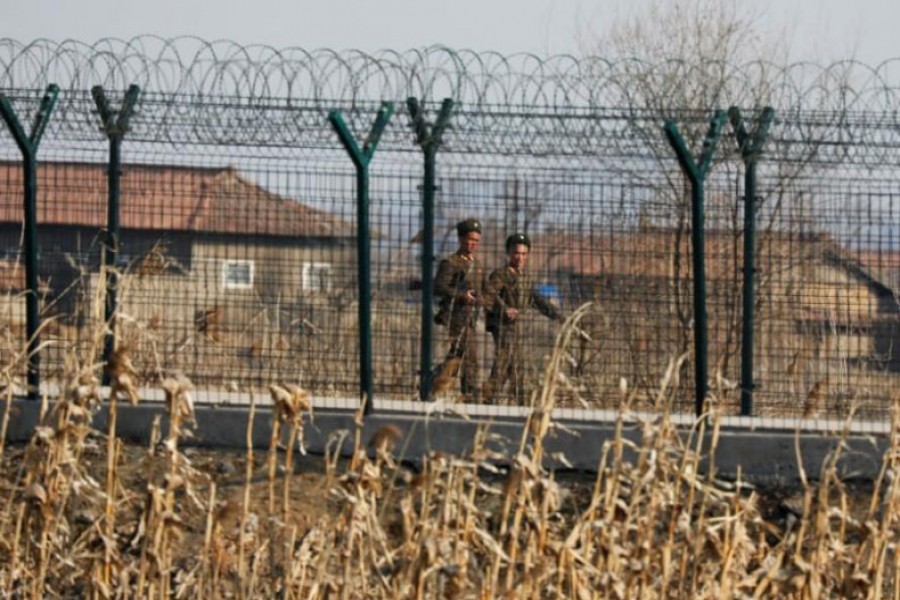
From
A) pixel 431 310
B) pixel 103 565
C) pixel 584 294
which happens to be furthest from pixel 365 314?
pixel 103 565

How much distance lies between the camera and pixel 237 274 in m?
10.6

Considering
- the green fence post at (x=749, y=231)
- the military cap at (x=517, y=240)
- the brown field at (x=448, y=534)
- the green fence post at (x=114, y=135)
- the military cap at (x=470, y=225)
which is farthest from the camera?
the military cap at (x=470, y=225)

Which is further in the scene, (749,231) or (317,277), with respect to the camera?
(317,277)

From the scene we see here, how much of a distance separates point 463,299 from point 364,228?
78cm

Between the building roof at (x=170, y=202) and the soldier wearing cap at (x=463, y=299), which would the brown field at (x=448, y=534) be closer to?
the soldier wearing cap at (x=463, y=299)

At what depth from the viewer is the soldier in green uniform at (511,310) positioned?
10.4 meters

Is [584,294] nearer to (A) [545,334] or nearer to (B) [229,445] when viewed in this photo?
(A) [545,334]

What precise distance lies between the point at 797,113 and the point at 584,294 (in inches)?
59.2

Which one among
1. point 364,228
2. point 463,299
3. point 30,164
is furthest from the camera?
point 463,299

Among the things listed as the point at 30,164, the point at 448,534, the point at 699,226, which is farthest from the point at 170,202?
the point at 448,534

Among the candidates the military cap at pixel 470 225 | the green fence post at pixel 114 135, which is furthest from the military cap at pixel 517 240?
the green fence post at pixel 114 135

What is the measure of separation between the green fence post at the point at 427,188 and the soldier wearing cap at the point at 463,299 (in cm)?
10

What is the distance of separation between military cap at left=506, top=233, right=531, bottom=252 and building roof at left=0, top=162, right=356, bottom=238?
858mm

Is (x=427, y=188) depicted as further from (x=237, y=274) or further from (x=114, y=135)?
(x=114, y=135)
